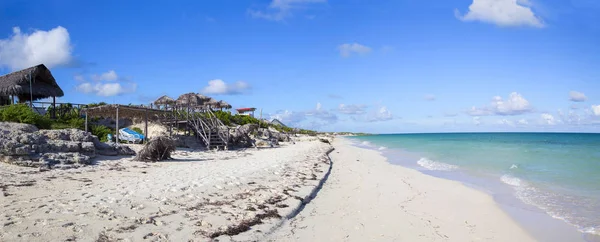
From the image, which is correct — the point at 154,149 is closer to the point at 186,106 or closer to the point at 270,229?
the point at 270,229

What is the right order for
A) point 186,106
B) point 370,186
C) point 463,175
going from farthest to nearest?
1. point 186,106
2. point 463,175
3. point 370,186

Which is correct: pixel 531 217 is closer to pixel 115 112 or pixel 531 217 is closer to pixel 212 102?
pixel 115 112

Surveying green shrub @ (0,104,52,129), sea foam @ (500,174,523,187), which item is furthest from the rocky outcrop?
sea foam @ (500,174,523,187)

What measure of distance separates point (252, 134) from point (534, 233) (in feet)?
76.2

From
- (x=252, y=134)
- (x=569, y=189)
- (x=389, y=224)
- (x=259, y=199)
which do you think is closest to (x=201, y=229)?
(x=259, y=199)

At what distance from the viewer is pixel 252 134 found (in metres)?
27.8

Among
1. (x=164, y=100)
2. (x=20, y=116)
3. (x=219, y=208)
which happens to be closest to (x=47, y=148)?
(x=20, y=116)

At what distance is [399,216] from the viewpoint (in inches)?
258

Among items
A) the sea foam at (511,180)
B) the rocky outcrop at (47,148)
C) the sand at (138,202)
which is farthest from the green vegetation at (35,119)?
the sea foam at (511,180)

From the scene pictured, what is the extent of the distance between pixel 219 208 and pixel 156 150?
21.3 feet

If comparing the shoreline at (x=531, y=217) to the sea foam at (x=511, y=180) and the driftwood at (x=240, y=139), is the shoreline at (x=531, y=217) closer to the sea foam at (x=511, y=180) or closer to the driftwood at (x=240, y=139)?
the sea foam at (x=511, y=180)

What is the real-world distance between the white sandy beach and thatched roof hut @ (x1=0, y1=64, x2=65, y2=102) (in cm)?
1335

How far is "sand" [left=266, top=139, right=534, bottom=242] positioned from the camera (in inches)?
212

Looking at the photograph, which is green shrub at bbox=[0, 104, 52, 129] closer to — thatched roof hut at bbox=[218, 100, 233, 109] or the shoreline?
the shoreline
